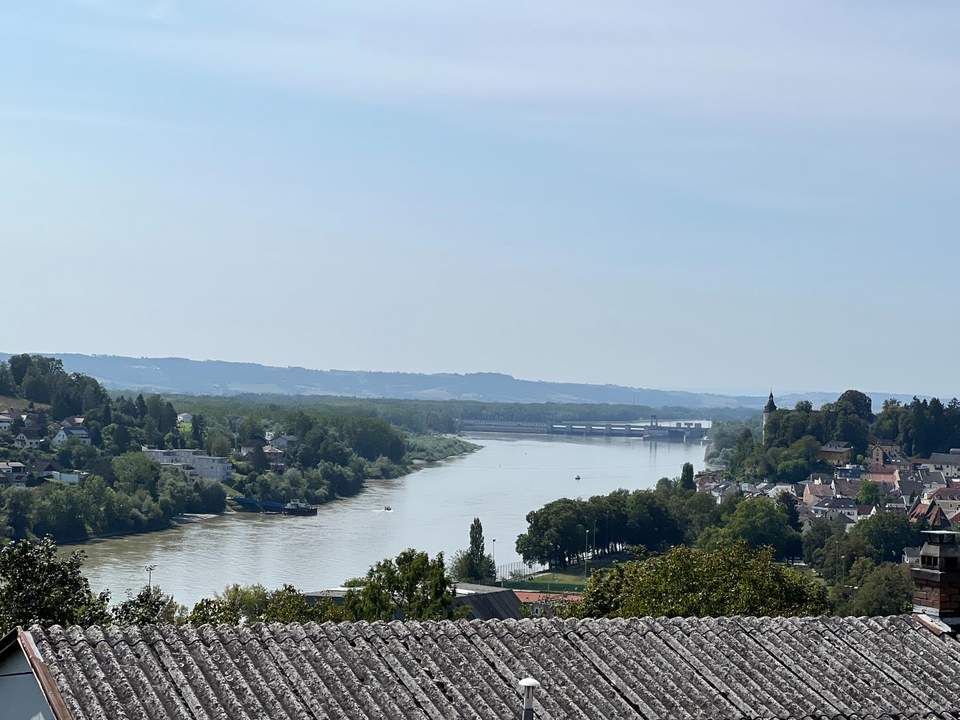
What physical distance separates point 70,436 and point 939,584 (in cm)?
7865

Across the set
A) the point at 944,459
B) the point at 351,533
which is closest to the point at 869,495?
the point at 944,459

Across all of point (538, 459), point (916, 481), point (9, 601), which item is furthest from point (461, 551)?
point (538, 459)

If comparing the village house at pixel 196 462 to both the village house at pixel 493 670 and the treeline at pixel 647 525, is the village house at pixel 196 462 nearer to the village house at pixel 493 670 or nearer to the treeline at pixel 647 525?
the treeline at pixel 647 525

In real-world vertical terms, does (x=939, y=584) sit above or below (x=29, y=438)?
above

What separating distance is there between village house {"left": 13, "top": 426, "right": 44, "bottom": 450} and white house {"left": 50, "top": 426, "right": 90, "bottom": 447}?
828 mm

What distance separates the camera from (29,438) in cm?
7938

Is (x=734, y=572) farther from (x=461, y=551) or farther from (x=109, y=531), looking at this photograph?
(x=109, y=531)

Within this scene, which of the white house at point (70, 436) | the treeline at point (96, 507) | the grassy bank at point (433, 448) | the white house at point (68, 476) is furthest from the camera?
the grassy bank at point (433, 448)

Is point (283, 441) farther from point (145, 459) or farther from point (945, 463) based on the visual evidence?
point (945, 463)

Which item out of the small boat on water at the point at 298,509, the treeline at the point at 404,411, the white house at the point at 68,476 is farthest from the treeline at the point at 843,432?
the white house at the point at 68,476

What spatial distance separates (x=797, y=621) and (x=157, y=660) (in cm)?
266

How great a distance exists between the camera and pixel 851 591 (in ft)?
149

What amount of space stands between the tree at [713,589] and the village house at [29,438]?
63109 mm

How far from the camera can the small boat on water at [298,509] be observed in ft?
223
